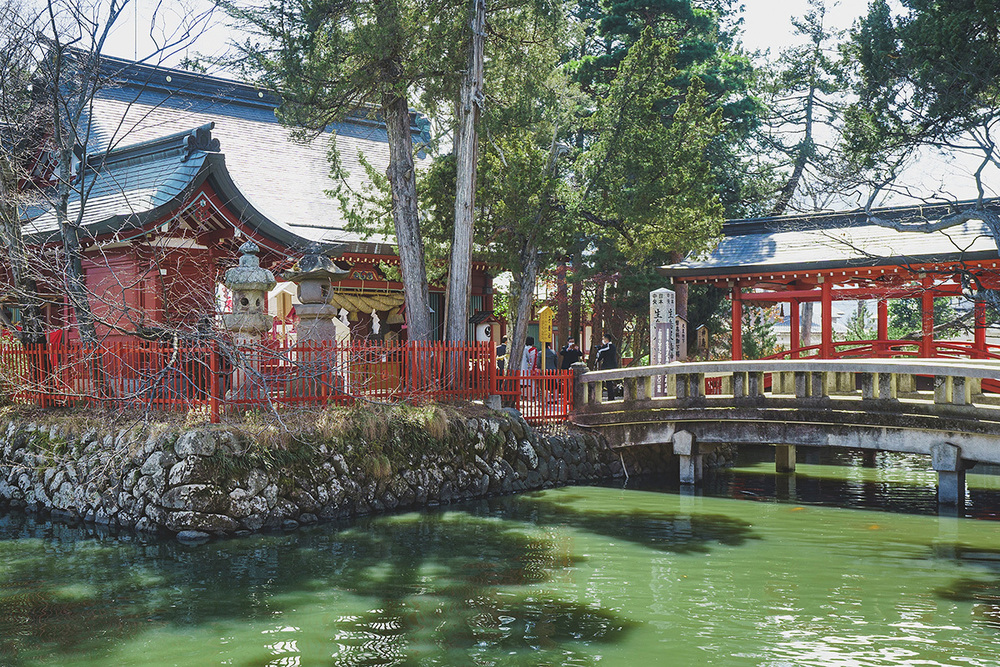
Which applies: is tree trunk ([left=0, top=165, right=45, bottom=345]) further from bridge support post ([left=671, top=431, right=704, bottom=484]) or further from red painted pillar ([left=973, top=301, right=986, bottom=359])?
red painted pillar ([left=973, top=301, right=986, bottom=359])

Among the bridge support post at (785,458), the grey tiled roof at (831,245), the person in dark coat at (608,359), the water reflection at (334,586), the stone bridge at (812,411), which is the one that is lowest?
the water reflection at (334,586)

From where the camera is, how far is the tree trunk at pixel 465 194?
16.3 metres

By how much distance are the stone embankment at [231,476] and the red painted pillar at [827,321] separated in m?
7.04

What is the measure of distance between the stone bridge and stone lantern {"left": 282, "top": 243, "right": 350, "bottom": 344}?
4.73m

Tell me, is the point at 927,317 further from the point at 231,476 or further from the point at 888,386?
the point at 231,476

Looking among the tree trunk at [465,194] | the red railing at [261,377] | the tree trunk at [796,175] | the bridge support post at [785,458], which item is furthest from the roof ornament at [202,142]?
the tree trunk at [796,175]

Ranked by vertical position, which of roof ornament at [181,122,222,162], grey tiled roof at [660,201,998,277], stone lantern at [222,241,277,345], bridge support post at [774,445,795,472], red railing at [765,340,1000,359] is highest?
roof ornament at [181,122,222,162]

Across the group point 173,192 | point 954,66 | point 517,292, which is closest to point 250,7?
point 173,192

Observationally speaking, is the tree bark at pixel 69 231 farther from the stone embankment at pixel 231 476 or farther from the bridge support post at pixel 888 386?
the bridge support post at pixel 888 386

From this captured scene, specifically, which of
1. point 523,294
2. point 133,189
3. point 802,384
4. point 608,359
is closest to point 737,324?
point 608,359

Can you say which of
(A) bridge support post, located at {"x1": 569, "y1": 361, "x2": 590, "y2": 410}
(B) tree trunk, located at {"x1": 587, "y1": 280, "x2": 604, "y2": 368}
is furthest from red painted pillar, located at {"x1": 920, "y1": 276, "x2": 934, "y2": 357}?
(B) tree trunk, located at {"x1": 587, "y1": 280, "x2": 604, "y2": 368}

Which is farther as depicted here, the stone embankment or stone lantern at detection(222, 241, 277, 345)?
stone lantern at detection(222, 241, 277, 345)

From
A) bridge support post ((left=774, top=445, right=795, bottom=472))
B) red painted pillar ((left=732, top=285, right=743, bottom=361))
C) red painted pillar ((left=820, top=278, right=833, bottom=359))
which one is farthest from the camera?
red painted pillar ((left=732, top=285, right=743, bottom=361))

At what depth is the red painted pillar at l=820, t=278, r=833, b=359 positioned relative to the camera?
19.2 m
